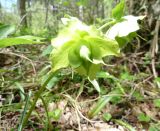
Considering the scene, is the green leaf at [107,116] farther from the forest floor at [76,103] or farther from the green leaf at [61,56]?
the green leaf at [61,56]

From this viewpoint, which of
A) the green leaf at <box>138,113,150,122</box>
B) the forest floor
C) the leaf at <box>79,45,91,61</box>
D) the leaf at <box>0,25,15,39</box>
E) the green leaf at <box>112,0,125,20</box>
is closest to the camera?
the leaf at <box>79,45,91,61</box>

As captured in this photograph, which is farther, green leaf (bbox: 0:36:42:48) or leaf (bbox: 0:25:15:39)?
leaf (bbox: 0:25:15:39)

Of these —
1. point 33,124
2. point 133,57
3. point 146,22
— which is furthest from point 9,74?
point 146,22

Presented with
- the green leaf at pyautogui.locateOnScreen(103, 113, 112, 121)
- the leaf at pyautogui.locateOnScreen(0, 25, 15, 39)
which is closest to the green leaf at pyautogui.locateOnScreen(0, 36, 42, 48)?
the leaf at pyautogui.locateOnScreen(0, 25, 15, 39)

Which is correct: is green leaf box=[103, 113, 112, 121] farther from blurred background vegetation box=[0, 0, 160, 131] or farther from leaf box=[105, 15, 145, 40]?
leaf box=[105, 15, 145, 40]

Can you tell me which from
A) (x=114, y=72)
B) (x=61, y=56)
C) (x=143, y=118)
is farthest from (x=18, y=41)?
(x=114, y=72)

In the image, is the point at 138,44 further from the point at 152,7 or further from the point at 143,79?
the point at 143,79

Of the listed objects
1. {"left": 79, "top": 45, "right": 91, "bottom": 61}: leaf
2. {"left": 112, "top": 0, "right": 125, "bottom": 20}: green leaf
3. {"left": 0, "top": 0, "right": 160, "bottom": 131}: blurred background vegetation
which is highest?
{"left": 112, "top": 0, "right": 125, "bottom": 20}: green leaf

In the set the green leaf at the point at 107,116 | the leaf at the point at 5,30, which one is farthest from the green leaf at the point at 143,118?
the leaf at the point at 5,30
